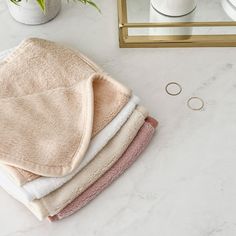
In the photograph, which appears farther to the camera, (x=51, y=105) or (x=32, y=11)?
(x=32, y=11)

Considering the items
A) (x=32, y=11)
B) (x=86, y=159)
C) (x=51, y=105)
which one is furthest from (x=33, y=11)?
→ (x=86, y=159)

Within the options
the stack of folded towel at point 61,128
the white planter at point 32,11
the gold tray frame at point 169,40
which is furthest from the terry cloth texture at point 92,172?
the white planter at point 32,11

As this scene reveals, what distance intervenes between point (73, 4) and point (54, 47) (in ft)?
0.55

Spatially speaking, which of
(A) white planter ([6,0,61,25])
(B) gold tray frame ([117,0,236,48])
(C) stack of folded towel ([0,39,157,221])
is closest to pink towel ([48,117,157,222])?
(C) stack of folded towel ([0,39,157,221])

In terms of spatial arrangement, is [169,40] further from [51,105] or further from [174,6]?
[51,105]

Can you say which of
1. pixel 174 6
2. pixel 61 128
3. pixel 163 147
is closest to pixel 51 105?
pixel 61 128

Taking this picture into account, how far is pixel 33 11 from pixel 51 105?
0.72ft

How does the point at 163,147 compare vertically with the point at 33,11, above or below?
below

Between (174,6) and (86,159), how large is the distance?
1.10 feet

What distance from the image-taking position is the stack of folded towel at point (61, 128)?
0.70 m

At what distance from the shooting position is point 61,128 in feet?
2.42

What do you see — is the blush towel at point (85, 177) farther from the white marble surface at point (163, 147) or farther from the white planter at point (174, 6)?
the white planter at point (174, 6)

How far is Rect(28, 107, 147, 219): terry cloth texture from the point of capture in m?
0.70

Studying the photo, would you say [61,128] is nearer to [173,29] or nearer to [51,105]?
[51,105]
